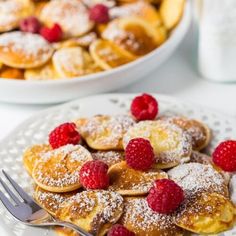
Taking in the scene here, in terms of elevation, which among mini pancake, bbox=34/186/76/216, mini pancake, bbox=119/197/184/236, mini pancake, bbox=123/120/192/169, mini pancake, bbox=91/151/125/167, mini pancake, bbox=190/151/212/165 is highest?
mini pancake, bbox=123/120/192/169

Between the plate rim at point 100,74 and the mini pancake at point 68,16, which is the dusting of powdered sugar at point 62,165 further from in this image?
the mini pancake at point 68,16

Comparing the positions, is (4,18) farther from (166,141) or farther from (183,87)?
(166,141)

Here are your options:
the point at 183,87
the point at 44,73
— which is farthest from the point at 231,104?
the point at 44,73

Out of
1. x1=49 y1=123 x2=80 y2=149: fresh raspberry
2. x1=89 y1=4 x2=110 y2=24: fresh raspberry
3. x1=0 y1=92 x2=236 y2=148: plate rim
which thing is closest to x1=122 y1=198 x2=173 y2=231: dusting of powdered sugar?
x1=49 y1=123 x2=80 y2=149: fresh raspberry

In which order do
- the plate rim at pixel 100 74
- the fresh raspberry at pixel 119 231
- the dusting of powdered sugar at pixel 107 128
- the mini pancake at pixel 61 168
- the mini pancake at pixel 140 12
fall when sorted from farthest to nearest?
the mini pancake at pixel 140 12 < the plate rim at pixel 100 74 < the dusting of powdered sugar at pixel 107 128 < the mini pancake at pixel 61 168 < the fresh raspberry at pixel 119 231

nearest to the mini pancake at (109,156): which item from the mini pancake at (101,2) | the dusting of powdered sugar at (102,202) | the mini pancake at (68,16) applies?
the dusting of powdered sugar at (102,202)

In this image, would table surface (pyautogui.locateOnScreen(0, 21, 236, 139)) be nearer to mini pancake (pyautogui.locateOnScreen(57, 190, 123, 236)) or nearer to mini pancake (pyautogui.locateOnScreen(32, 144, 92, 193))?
mini pancake (pyautogui.locateOnScreen(32, 144, 92, 193))

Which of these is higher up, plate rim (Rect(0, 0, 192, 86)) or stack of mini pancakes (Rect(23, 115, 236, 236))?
plate rim (Rect(0, 0, 192, 86))

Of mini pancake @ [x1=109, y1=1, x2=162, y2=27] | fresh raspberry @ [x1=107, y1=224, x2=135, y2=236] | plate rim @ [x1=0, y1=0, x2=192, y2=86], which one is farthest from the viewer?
mini pancake @ [x1=109, y1=1, x2=162, y2=27]

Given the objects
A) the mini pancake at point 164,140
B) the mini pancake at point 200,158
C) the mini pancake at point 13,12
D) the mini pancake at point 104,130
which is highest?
the mini pancake at point 13,12
